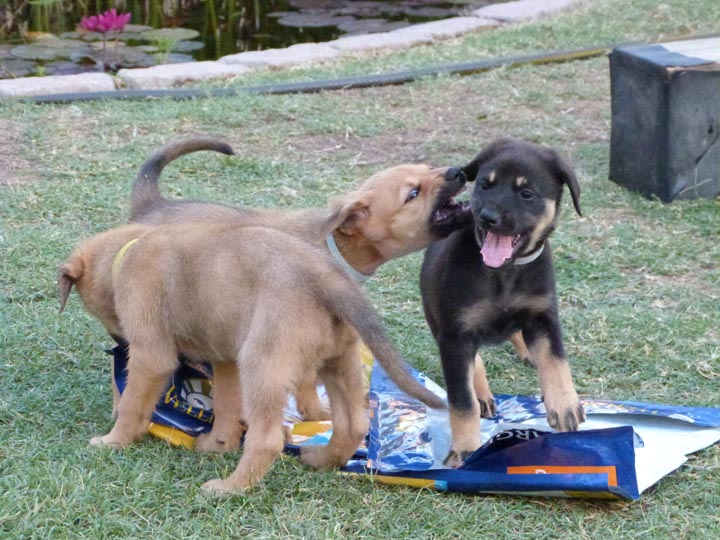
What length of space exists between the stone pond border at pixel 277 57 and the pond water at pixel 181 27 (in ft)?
2.55

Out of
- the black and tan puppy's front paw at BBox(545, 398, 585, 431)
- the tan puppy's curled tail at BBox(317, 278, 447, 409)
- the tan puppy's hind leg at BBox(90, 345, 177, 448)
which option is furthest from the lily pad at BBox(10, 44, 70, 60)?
the black and tan puppy's front paw at BBox(545, 398, 585, 431)

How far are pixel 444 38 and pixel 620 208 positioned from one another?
4673 mm

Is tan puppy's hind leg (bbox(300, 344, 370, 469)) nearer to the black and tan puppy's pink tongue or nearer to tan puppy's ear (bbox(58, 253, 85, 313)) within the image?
the black and tan puppy's pink tongue

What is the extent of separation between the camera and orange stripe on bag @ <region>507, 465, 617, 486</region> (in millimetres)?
3309

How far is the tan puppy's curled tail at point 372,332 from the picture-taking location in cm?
330

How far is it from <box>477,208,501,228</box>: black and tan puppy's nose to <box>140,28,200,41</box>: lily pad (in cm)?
766

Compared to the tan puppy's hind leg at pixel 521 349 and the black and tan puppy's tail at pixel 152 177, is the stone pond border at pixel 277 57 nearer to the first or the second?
the black and tan puppy's tail at pixel 152 177

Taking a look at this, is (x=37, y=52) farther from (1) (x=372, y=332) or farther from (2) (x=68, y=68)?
(1) (x=372, y=332)

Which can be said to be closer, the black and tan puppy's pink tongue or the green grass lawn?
the green grass lawn

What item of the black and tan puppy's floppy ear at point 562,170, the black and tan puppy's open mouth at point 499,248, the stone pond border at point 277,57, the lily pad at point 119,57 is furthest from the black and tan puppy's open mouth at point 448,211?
the lily pad at point 119,57

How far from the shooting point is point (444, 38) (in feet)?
34.5

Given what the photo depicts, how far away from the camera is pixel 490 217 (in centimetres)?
362

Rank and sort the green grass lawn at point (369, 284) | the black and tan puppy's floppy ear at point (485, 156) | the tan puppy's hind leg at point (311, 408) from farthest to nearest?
the tan puppy's hind leg at point (311, 408)
the black and tan puppy's floppy ear at point (485, 156)
the green grass lawn at point (369, 284)

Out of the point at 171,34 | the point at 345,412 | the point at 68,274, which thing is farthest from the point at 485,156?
the point at 171,34
